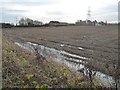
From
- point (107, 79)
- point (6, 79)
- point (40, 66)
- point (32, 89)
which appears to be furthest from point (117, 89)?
point (40, 66)

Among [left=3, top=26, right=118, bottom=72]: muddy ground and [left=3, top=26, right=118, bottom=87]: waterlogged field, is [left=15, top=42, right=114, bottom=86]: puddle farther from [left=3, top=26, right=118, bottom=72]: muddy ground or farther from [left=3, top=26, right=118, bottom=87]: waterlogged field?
[left=3, top=26, right=118, bottom=72]: muddy ground

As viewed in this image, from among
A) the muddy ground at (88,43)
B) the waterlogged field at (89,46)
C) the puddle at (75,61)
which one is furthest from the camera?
the muddy ground at (88,43)

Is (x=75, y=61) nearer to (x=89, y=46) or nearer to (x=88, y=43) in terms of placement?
(x=89, y=46)

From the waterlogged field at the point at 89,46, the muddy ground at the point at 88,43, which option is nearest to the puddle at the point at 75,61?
the waterlogged field at the point at 89,46

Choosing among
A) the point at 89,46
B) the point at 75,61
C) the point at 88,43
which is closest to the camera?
the point at 75,61

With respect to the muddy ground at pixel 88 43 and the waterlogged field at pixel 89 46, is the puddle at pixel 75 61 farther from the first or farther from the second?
the muddy ground at pixel 88 43

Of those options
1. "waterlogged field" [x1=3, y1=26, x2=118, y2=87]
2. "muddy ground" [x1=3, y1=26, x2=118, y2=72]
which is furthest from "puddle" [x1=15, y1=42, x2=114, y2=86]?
"muddy ground" [x1=3, y1=26, x2=118, y2=72]

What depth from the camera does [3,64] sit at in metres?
10.5

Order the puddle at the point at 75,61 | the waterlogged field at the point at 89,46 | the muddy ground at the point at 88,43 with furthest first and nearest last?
the muddy ground at the point at 88,43, the waterlogged field at the point at 89,46, the puddle at the point at 75,61

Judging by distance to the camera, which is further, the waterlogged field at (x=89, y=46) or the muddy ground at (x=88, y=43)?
the muddy ground at (x=88, y=43)

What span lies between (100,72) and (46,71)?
3.54 m

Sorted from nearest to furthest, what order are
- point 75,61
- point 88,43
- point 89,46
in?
point 75,61 → point 89,46 → point 88,43

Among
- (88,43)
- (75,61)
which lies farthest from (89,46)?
(75,61)

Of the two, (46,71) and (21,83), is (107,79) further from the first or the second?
(21,83)
